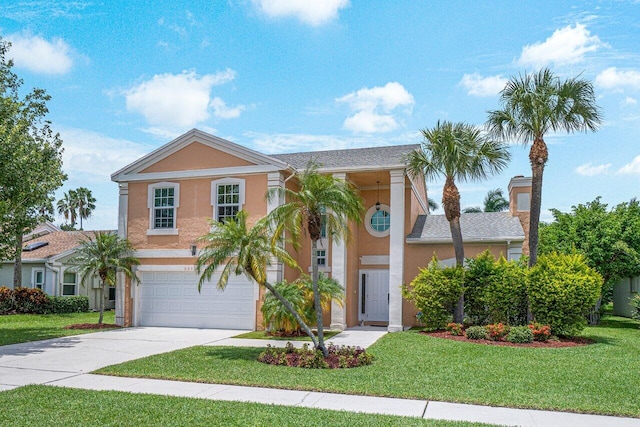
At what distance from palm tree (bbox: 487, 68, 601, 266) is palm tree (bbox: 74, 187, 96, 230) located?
45.2m

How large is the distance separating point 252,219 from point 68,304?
13354 millimetres

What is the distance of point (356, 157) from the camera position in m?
20.4

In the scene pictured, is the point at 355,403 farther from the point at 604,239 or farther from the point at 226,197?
the point at 604,239

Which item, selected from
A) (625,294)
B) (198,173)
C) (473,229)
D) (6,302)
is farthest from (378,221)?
(6,302)

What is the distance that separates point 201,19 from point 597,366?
12878 millimetres

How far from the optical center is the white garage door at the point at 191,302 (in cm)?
1858

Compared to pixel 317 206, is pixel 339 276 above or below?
below

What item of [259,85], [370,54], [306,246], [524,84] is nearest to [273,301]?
[306,246]

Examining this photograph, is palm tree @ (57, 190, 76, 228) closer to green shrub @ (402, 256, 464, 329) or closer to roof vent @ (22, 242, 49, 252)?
roof vent @ (22, 242, 49, 252)

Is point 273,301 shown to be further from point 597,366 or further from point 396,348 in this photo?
point 597,366

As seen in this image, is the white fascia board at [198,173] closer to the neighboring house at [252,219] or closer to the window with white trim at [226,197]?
the neighboring house at [252,219]

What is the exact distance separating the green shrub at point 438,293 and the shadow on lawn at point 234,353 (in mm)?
6043

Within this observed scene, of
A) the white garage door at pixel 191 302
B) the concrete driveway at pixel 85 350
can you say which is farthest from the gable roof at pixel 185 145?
the concrete driveway at pixel 85 350

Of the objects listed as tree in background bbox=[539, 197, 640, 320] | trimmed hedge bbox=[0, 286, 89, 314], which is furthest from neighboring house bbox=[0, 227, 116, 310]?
tree in background bbox=[539, 197, 640, 320]
